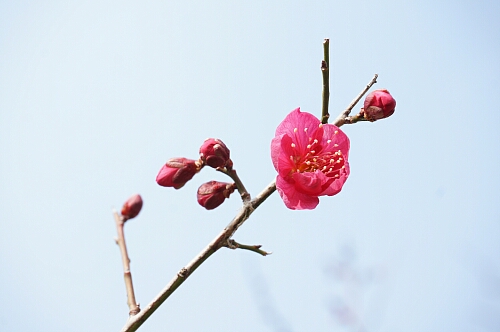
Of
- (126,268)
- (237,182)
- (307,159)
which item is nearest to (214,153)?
(237,182)

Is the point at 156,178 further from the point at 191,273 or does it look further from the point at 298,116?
the point at 298,116

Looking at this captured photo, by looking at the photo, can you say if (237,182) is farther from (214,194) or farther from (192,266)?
(192,266)

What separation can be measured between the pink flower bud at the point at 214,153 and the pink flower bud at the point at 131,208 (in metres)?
0.68

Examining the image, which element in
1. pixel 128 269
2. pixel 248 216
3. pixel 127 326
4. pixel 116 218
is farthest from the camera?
pixel 116 218

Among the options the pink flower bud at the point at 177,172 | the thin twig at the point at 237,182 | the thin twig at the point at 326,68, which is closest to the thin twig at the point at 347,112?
the thin twig at the point at 326,68

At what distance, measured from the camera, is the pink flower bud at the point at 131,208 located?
2.30 metres

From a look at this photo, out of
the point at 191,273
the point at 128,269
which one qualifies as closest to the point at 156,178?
the point at 128,269

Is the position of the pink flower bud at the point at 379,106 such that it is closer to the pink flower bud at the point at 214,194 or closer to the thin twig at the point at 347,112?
the thin twig at the point at 347,112

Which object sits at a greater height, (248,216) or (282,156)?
(282,156)

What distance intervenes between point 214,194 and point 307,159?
18.6 inches

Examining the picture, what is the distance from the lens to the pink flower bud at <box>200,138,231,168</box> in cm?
175

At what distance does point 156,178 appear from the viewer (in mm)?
1893

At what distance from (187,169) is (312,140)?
55 centimetres

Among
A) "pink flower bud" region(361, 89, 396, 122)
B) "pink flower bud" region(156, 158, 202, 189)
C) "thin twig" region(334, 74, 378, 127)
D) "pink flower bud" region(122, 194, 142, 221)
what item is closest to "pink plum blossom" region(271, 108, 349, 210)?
"thin twig" region(334, 74, 378, 127)
